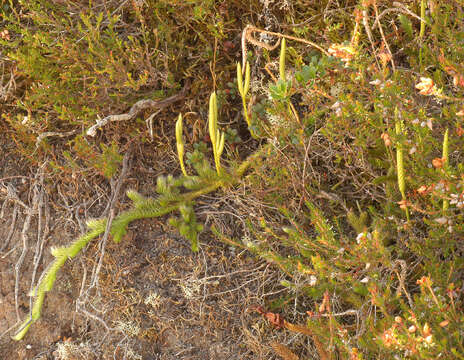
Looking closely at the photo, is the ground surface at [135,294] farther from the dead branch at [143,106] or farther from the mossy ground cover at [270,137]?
the dead branch at [143,106]

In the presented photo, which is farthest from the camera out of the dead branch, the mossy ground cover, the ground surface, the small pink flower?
the dead branch

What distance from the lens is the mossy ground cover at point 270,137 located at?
2117 mm

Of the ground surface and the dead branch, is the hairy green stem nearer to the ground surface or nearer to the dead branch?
the ground surface

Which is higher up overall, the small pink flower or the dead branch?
the small pink flower

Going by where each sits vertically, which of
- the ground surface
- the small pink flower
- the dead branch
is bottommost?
the ground surface

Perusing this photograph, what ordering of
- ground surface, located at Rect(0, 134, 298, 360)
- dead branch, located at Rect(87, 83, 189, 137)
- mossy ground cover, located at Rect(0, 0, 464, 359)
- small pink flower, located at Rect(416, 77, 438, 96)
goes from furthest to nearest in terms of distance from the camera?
dead branch, located at Rect(87, 83, 189, 137), ground surface, located at Rect(0, 134, 298, 360), mossy ground cover, located at Rect(0, 0, 464, 359), small pink flower, located at Rect(416, 77, 438, 96)

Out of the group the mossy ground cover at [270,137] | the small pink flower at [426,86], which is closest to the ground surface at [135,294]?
the mossy ground cover at [270,137]

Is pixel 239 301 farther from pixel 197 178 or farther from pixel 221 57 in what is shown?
pixel 221 57

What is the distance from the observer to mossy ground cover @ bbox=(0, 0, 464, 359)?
2117 millimetres

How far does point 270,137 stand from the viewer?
2.62 m

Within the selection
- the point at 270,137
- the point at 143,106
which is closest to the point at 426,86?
the point at 270,137

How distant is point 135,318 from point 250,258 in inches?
27.6

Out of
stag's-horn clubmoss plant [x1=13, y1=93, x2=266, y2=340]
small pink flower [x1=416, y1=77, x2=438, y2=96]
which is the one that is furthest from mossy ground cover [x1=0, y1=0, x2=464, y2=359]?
small pink flower [x1=416, y1=77, x2=438, y2=96]

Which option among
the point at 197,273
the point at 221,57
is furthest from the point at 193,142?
the point at 197,273
